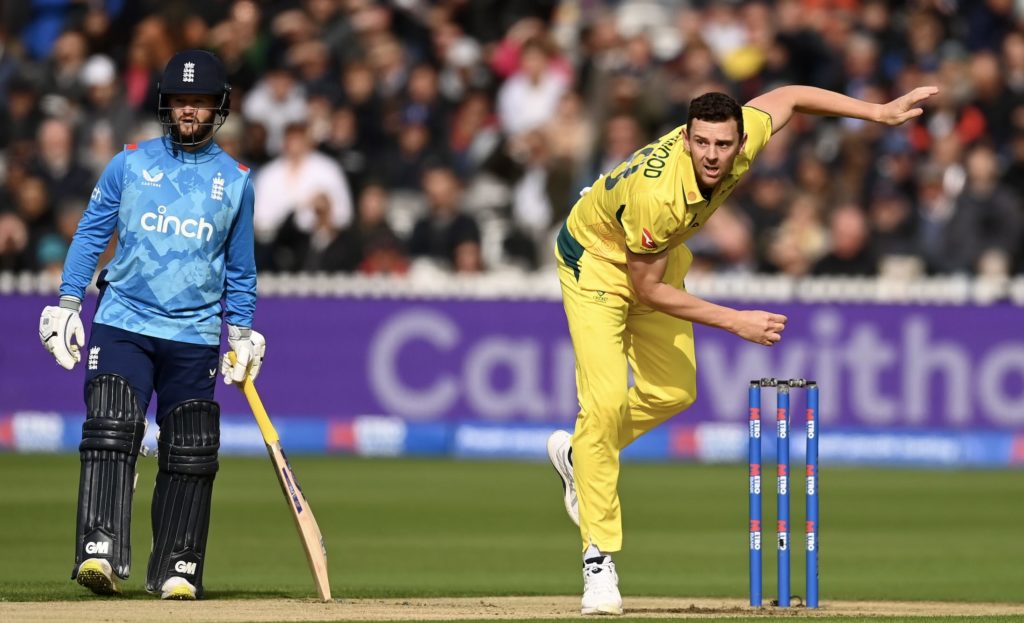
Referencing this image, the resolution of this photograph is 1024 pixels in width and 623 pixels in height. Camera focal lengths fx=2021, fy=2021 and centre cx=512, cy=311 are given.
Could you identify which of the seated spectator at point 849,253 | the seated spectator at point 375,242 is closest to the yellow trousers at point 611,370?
the seated spectator at point 849,253

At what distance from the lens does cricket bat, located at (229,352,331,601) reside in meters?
8.28

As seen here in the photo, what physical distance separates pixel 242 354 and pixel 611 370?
58.9 inches

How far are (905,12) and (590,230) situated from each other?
1143 centimetres

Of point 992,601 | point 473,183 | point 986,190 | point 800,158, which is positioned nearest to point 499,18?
point 473,183

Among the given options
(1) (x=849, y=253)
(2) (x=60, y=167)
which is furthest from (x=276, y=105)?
(1) (x=849, y=253)

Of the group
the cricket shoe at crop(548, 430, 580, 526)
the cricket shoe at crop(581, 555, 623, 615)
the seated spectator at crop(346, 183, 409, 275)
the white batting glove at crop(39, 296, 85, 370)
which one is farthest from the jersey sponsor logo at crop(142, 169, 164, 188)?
the seated spectator at crop(346, 183, 409, 275)

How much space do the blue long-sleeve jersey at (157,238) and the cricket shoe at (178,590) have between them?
962mm

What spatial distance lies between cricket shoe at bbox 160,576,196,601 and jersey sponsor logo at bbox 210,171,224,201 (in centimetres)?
153

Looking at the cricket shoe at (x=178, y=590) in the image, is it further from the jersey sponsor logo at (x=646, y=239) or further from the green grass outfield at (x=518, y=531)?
the jersey sponsor logo at (x=646, y=239)

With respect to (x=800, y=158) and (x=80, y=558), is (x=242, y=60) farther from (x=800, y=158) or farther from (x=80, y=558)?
(x=80, y=558)

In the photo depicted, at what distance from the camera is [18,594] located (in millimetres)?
8445

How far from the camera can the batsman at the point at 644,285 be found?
7645 millimetres

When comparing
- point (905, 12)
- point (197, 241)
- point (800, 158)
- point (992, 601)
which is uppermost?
point (905, 12)

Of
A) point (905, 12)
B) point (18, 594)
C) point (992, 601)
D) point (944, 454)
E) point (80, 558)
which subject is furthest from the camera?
point (905, 12)
